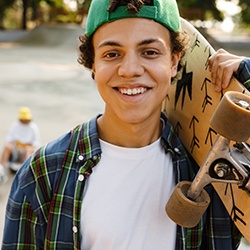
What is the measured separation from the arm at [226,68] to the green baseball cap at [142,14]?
0.61 ft

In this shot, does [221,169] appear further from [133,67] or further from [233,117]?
[133,67]

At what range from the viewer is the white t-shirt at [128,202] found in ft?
5.15

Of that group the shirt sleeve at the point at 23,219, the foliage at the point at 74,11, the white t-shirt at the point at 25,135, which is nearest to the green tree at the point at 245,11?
the foliage at the point at 74,11

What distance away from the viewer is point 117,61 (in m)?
1.53

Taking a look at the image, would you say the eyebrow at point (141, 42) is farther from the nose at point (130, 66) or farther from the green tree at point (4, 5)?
the green tree at point (4, 5)

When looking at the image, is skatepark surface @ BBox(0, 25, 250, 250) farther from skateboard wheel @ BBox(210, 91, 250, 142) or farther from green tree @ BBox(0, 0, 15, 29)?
green tree @ BBox(0, 0, 15, 29)

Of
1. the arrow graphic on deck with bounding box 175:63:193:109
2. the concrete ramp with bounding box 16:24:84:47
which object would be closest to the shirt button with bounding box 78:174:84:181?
the arrow graphic on deck with bounding box 175:63:193:109

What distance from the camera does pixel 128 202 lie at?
160cm

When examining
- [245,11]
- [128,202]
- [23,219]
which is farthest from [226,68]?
[245,11]

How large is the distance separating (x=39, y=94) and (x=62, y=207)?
9.37 m

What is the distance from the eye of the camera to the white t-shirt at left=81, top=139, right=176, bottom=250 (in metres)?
1.57

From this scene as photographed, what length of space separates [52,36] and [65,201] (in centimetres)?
2437

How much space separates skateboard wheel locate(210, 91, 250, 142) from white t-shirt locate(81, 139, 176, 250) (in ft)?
1.61

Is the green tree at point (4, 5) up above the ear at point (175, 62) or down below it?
below
